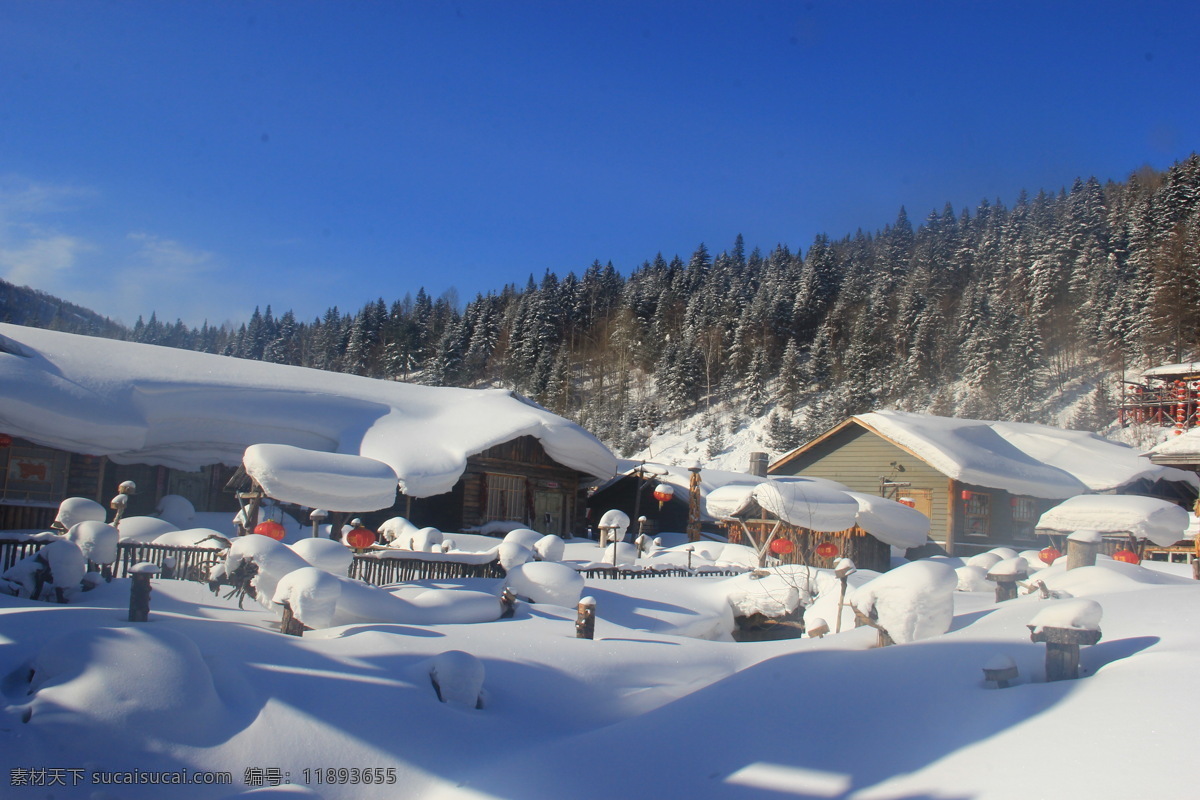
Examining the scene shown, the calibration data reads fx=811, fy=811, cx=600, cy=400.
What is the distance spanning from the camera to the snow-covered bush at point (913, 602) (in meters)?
8.14

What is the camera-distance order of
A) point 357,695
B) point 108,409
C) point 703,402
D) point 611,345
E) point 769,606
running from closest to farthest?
point 357,695, point 769,606, point 108,409, point 703,402, point 611,345

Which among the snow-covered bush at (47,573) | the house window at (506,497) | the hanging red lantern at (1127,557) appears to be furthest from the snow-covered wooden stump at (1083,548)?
the house window at (506,497)

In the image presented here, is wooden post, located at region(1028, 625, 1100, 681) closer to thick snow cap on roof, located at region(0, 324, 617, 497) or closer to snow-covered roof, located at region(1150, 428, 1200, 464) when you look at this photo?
snow-covered roof, located at region(1150, 428, 1200, 464)

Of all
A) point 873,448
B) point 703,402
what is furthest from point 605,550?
point 703,402

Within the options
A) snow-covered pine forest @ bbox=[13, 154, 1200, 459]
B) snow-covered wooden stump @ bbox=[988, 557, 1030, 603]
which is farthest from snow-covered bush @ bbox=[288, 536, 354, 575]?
snow-covered pine forest @ bbox=[13, 154, 1200, 459]

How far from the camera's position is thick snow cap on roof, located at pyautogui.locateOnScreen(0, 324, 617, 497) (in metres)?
19.4

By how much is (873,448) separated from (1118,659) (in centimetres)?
2295

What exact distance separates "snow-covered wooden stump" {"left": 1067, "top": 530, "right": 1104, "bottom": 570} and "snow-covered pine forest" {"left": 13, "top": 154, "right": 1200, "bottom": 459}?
35025 millimetres

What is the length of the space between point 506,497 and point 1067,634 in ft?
70.7

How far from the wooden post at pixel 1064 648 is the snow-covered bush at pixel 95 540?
35.2ft

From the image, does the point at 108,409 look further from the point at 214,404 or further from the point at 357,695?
the point at 357,695

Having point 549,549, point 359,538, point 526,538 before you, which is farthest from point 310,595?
point 526,538

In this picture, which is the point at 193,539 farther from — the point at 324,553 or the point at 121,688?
the point at 121,688

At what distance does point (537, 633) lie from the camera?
999 cm
